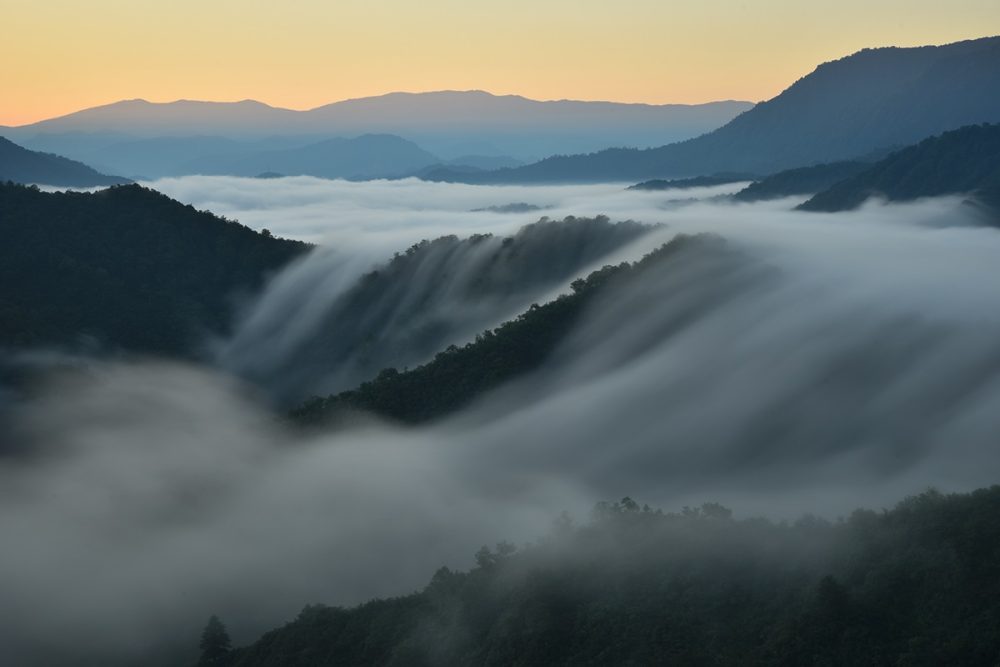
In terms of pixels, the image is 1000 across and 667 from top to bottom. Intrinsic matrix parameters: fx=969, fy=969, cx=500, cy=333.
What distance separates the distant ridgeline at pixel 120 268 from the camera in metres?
87.9

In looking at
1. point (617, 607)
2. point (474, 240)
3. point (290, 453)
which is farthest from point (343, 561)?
point (474, 240)

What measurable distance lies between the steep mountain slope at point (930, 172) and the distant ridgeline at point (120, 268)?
3797 inches

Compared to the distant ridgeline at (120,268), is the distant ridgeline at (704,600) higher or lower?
lower

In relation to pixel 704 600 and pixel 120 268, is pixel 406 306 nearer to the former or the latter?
pixel 120 268

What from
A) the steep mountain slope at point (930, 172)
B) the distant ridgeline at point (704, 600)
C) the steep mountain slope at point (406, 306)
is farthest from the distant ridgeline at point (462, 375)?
the steep mountain slope at point (930, 172)

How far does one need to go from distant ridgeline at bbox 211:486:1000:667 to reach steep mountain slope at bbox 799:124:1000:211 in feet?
424

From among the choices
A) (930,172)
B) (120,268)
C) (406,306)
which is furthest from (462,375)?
(930,172)

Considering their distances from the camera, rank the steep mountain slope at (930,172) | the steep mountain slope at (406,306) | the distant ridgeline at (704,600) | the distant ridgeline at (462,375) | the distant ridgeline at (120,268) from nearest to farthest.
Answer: the distant ridgeline at (704,600)
the distant ridgeline at (462,375)
the distant ridgeline at (120,268)
the steep mountain slope at (406,306)
the steep mountain slope at (930,172)

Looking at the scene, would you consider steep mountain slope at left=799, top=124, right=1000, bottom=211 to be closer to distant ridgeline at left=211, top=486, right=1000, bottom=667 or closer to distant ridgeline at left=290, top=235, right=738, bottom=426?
distant ridgeline at left=290, top=235, right=738, bottom=426

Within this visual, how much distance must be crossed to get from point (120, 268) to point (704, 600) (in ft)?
268

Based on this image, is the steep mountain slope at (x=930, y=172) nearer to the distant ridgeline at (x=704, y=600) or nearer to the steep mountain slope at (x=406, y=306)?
the steep mountain slope at (x=406, y=306)

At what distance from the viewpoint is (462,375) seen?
6856 cm

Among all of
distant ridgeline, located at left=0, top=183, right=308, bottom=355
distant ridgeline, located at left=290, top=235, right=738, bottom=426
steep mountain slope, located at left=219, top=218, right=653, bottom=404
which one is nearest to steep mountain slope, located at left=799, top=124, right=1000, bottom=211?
steep mountain slope, located at left=219, top=218, right=653, bottom=404

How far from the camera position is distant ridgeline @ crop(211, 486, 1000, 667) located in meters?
30.2
